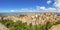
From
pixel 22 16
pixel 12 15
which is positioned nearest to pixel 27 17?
pixel 22 16

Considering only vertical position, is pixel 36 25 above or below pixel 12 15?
below

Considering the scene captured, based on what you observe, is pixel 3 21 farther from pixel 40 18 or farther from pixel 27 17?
pixel 40 18

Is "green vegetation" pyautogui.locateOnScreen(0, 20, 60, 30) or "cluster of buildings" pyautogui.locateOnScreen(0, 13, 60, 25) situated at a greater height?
"cluster of buildings" pyautogui.locateOnScreen(0, 13, 60, 25)

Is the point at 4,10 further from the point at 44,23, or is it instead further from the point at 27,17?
the point at 44,23

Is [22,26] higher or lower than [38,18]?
lower

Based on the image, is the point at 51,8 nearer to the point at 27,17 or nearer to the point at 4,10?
the point at 27,17

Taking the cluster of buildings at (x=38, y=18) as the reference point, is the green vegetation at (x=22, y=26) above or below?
below

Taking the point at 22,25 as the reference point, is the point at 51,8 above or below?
above

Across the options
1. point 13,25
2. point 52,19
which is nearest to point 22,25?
point 13,25
